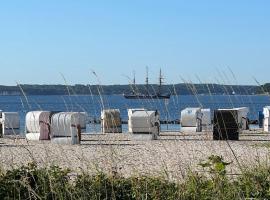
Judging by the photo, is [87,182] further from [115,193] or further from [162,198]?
[162,198]

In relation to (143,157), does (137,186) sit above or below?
above

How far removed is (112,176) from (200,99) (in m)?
1.18

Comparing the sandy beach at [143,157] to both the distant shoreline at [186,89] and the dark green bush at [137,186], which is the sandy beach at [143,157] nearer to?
Answer: the dark green bush at [137,186]

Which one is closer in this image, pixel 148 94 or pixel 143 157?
pixel 148 94

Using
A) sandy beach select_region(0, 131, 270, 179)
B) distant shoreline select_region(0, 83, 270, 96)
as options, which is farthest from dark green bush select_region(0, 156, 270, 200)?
distant shoreline select_region(0, 83, 270, 96)

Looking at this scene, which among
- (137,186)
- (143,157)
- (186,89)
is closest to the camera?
(137,186)

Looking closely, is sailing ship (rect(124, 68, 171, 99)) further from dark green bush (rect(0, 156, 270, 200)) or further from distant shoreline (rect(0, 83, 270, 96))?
dark green bush (rect(0, 156, 270, 200))

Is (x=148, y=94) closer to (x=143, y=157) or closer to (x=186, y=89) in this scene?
(x=186, y=89)

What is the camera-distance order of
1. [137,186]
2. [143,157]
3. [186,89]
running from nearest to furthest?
[137,186]
[186,89]
[143,157]

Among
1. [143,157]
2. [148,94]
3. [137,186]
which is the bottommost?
[143,157]

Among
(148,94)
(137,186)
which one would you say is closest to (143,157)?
(148,94)

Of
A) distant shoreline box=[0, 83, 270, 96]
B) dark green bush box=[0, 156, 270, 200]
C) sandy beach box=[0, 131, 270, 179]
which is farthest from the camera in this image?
sandy beach box=[0, 131, 270, 179]

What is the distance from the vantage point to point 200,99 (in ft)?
22.7

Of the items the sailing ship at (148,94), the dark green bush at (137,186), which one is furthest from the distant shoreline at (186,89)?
the dark green bush at (137,186)
